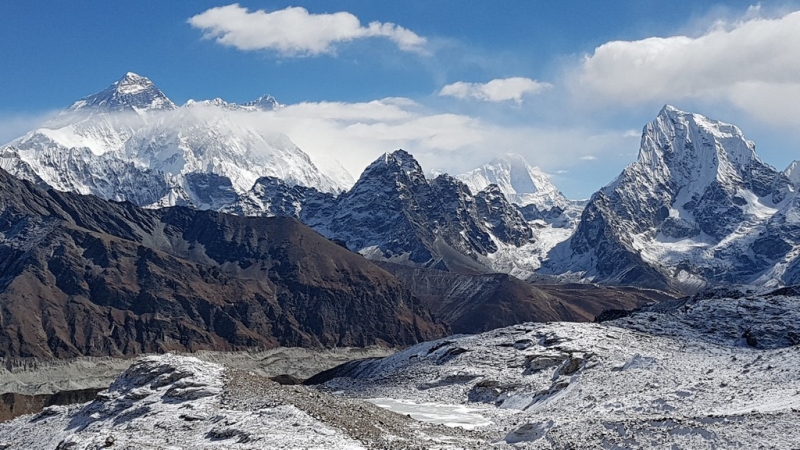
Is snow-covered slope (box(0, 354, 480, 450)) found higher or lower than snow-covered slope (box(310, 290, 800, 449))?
higher

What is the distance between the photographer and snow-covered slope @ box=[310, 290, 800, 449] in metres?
37.0

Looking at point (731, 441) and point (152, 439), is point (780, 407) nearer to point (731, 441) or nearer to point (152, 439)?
point (731, 441)

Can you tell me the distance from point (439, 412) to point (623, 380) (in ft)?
40.5

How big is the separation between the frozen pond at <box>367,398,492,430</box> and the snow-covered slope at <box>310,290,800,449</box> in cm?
16

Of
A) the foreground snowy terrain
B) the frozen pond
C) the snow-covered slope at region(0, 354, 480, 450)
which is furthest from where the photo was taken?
the frozen pond

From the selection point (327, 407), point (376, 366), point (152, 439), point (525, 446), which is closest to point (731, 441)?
point (525, 446)

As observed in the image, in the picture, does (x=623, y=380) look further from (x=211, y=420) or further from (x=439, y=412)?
(x=211, y=420)

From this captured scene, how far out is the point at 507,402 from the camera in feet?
207

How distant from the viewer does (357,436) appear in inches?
1617

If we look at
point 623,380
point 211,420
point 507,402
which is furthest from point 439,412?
point 211,420

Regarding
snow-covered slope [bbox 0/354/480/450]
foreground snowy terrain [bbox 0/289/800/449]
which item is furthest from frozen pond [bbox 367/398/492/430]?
snow-covered slope [bbox 0/354/480/450]

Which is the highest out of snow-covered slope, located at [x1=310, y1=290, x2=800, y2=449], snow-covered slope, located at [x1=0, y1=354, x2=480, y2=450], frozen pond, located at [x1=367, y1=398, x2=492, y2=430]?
snow-covered slope, located at [x1=0, y1=354, x2=480, y2=450]

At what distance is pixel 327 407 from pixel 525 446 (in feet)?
40.5

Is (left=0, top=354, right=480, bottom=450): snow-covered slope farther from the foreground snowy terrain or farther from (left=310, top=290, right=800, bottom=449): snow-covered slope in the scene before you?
(left=310, top=290, right=800, bottom=449): snow-covered slope
